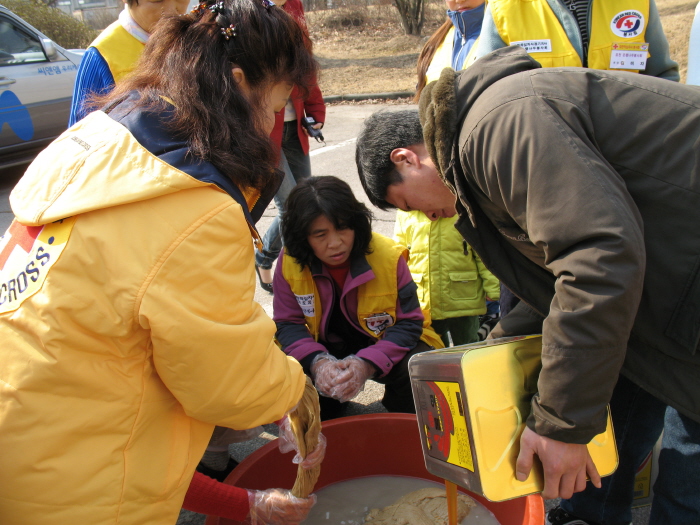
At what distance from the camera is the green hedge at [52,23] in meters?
9.51

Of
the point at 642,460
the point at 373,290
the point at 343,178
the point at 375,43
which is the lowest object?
the point at 375,43

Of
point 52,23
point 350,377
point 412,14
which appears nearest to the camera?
point 350,377

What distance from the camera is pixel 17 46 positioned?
17.8 feet

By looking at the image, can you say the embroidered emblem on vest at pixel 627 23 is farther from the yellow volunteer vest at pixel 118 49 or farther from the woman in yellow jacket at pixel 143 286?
the yellow volunteer vest at pixel 118 49

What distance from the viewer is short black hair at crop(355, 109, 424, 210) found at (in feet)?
5.03

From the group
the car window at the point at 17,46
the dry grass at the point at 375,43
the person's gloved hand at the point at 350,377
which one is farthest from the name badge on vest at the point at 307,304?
the dry grass at the point at 375,43

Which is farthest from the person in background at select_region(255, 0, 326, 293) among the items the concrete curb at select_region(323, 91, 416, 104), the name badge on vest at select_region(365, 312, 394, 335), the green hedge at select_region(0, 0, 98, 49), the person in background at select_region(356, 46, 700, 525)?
the green hedge at select_region(0, 0, 98, 49)

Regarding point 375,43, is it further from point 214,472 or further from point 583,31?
point 214,472

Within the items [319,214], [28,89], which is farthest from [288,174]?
[28,89]

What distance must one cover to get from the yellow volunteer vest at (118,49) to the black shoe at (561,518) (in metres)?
2.02

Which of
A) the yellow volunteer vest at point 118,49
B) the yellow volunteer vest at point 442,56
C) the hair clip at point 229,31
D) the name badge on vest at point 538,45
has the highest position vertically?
the hair clip at point 229,31

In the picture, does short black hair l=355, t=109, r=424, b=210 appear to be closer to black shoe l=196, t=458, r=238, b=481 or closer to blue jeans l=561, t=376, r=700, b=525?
blue jeans l=561, t=376, r=700, b=525

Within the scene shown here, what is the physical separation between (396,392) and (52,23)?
33.4 feet

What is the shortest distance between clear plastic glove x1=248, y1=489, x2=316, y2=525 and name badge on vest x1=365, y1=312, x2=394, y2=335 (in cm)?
72
